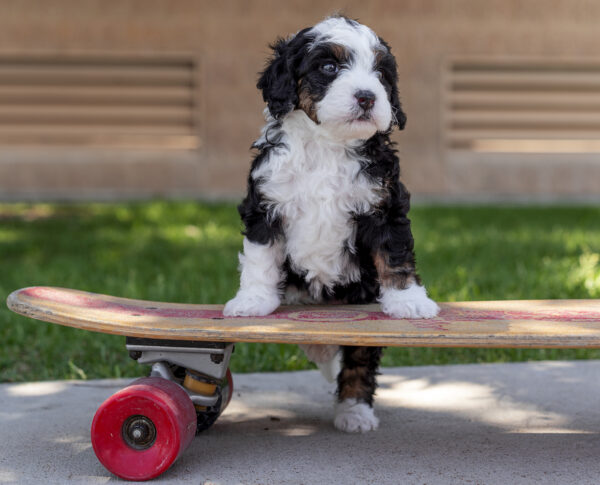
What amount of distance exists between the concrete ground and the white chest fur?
2.77ft

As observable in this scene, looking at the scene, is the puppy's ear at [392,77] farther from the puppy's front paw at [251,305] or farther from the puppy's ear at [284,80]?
the puppy's front paw at [251,305]

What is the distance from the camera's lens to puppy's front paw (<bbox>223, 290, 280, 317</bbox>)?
3.62 meters

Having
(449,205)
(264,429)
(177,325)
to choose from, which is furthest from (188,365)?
(449,205)

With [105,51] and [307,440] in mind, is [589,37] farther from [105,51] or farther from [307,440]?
[307,440]

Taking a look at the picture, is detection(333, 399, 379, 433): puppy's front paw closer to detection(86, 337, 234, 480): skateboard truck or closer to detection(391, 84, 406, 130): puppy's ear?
detection(86, 337, 234, 480): skateboard truck

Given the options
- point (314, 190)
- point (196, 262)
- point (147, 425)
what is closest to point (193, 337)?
point (147, 425)

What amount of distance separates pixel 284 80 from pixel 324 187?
1.49ft

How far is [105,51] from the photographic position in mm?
12938

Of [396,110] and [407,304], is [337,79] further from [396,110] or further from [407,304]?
[407,304]

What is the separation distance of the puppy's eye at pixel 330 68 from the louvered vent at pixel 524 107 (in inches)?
404

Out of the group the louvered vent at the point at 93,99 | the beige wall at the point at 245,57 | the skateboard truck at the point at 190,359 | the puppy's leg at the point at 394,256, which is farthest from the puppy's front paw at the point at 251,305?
the louvered vent at the point at 93,99

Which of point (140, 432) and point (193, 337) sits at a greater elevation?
point (193, 337)

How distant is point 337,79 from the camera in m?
3.40

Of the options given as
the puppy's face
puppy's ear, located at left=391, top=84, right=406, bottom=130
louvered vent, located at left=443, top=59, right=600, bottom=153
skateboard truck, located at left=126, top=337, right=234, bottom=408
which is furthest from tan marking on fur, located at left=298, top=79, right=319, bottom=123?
louvered vent, located at left=443, top=59, right=600, bottom=153
